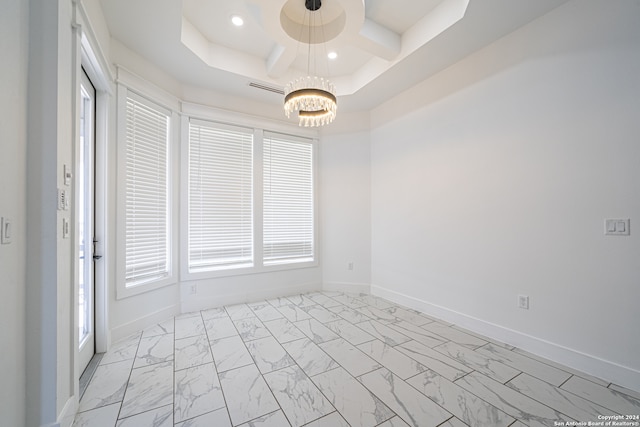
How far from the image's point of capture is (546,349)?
2.34 m

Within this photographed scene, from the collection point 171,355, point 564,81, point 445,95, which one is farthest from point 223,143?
point 564,81

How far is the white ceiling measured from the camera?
2359mm

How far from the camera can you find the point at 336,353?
2.45 meters

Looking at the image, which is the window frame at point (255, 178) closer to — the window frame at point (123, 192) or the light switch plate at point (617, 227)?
the window frame at point (123, 192)

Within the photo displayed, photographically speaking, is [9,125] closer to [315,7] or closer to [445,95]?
[315,7]

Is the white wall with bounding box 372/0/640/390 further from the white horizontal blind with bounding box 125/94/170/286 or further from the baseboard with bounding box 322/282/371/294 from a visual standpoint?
the white horizontal blind with bounding box 125/94/170/286

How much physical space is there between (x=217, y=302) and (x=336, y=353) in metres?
2.05

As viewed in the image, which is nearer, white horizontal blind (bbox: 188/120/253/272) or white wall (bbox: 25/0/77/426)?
white wall (bbox: 25/0/77/426)

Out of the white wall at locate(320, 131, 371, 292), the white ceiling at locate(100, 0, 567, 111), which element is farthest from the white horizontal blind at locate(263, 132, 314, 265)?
the white ceiling at locate(100, 0, 567, 111)

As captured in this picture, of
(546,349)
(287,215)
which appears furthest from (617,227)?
(287,215)

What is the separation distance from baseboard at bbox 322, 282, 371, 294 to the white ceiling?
3123mm

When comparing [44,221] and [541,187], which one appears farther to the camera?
[541,187]

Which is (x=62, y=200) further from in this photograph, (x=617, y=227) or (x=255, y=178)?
(x=617, y=227)

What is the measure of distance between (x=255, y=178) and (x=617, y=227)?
156 inches
